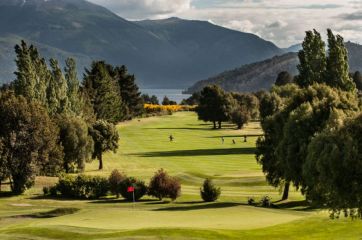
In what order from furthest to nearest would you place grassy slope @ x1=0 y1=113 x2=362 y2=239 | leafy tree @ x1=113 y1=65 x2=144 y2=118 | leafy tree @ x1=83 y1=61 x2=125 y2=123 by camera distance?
1. leafy tree @ x1=113 y1=65 x2=144 y2=118
2. leafy tree @ x1=83 y1=61 x2=125 y2=123
3. grassy slope @ x1=0 y1=113 x2=362 y2=239

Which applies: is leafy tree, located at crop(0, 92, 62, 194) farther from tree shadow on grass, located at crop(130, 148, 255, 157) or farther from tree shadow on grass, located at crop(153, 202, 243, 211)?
tree shadow on grass, located at crop(130, 148, 255, 157)

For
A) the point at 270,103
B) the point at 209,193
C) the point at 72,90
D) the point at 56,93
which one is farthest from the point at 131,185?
the point at 270,103

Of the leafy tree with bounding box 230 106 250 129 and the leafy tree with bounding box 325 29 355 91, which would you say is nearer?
the leafy tree with bounding box 325 29 355 91

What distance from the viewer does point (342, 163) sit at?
29.7 m

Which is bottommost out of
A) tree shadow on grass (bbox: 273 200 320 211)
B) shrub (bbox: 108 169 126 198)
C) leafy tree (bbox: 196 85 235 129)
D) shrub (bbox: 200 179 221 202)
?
tree shadow on grass (bbox: 273 200 320 211)

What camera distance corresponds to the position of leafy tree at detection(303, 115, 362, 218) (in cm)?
2970

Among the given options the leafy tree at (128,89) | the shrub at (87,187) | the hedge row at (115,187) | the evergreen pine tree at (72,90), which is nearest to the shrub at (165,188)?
the hedge row at (115,187)

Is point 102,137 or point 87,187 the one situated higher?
point 102,137

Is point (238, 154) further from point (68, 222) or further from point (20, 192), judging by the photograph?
point (68, 222)

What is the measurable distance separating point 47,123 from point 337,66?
52987mm

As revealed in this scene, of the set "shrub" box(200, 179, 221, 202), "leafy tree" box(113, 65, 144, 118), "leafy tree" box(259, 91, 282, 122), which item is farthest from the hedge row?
"leafy tree" box(113, 65, 144, 118)

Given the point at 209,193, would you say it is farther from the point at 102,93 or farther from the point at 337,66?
the point at 102,93

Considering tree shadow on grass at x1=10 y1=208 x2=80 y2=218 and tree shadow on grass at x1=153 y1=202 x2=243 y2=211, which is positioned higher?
tree shadow on grass at x1=10 y1=208 x2=80 y2=218

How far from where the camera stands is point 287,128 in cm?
5006
